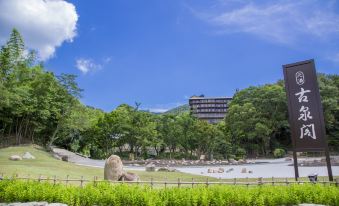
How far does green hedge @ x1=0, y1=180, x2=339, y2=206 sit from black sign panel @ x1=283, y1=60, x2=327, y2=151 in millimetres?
1618

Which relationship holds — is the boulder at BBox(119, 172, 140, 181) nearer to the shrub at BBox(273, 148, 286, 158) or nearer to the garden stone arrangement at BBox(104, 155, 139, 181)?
the garden stone arrangement at BBox(104, 155, 139, 181)

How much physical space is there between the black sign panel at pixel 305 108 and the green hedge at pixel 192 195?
1.62m

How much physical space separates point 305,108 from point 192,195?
4.65m

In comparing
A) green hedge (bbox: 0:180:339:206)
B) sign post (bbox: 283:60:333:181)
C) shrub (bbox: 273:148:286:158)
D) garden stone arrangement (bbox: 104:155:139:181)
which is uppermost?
sign post (bbox: 283:60:333:181)

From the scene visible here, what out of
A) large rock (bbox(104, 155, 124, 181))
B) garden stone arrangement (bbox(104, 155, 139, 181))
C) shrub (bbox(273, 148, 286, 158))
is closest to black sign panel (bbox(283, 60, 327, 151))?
garden stone arrangement (bbox(104, 155, 139, 181))

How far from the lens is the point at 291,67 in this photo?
9.97 meters

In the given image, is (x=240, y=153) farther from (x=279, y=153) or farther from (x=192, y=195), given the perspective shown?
(x=192, y=195)

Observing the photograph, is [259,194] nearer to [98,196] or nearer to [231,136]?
[98,196]

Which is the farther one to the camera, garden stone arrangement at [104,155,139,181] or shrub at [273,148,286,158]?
shrub at [273,148,286,158]

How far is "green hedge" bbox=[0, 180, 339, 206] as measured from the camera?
7.46 m

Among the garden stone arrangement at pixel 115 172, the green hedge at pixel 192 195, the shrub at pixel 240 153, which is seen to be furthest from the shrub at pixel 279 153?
the green hedge at pixel 192 195

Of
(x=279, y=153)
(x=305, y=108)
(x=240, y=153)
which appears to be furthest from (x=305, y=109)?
(x=240, y=153)

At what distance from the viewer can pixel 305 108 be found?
9.45 metres

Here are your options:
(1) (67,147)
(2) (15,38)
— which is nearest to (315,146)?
(2) (15,38)
